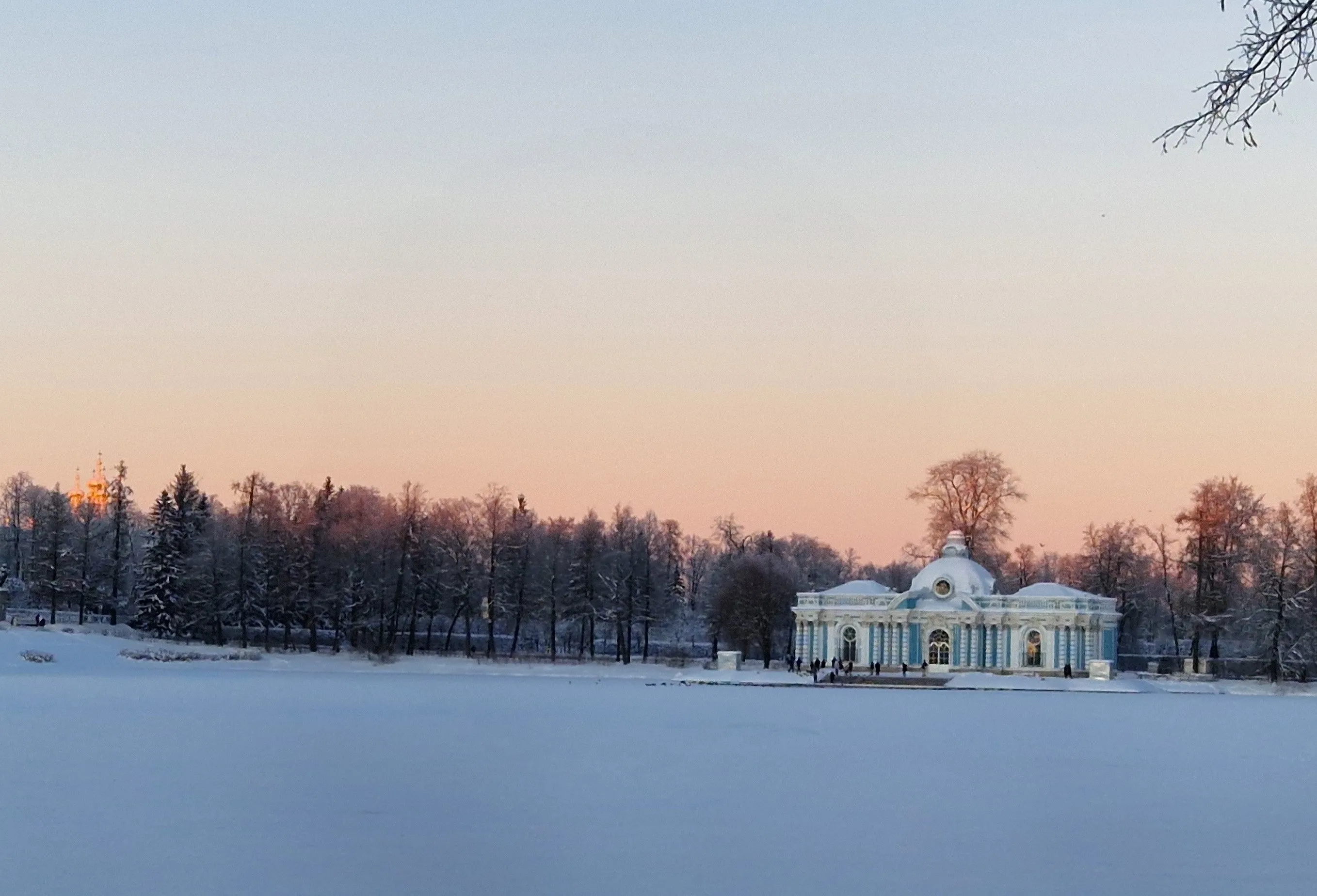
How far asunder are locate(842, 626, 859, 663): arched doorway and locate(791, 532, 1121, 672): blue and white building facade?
29mm

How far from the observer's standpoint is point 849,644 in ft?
229

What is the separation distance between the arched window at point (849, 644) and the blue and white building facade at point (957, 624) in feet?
0.10

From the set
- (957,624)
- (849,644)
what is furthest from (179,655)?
(957,624)

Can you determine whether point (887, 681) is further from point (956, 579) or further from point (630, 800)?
point (630, 800)

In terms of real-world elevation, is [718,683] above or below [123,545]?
below

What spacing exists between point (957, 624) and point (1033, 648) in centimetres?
320

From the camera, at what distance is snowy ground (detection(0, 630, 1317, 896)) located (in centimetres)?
1487

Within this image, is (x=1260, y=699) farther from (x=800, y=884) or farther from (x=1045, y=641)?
(x=800, y=884)

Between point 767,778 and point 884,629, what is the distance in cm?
4690

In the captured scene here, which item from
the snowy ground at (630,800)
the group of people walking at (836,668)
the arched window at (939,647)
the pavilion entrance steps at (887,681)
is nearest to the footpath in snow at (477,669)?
the pavilion entrance steps at (887,681)

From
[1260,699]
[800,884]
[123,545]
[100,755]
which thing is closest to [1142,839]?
[800,884]

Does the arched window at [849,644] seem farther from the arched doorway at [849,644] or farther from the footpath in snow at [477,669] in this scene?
the footpath in snow at [477,669]

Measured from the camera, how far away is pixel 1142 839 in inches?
696

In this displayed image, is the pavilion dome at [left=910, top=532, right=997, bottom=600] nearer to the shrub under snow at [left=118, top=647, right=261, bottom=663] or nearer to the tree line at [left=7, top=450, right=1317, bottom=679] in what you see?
the tree line at [left=7, top=450, right=1317, bottom=679]
